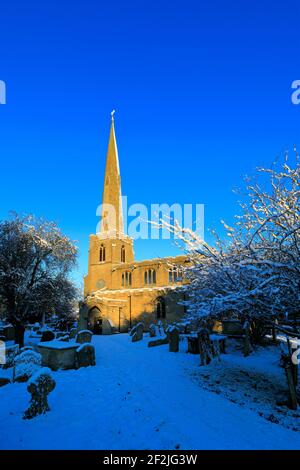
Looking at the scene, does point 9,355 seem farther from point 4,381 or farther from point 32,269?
point 32,269

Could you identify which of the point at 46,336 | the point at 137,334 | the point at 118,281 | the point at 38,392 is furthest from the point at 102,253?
the point at 38,392

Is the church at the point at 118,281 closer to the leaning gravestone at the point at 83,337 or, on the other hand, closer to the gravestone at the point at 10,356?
the leaning gravestone at the point at 83,337

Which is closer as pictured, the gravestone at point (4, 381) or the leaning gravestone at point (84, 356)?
the gravestone at point (4, 381)

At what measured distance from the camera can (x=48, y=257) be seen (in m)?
18.6

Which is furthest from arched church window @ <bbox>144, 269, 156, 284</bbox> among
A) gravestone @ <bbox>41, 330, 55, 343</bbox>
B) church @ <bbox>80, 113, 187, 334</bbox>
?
gravestone @ <bbox>41, 330, 55, 343</bbox>

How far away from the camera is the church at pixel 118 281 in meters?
30.1

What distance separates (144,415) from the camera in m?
6.01

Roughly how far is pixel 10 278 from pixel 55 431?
13.4 meters

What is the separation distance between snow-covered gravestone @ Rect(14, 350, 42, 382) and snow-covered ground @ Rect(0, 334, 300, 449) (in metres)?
0.57

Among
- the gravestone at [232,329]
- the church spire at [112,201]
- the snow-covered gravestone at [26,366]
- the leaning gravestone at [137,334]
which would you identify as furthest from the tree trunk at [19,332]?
the church spire at [112,201]

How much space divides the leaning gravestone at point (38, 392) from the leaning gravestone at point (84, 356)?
16.8 ft

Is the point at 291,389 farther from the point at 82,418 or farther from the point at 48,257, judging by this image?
the point at 48,257

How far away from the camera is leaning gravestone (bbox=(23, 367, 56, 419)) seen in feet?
Result: 18.8
